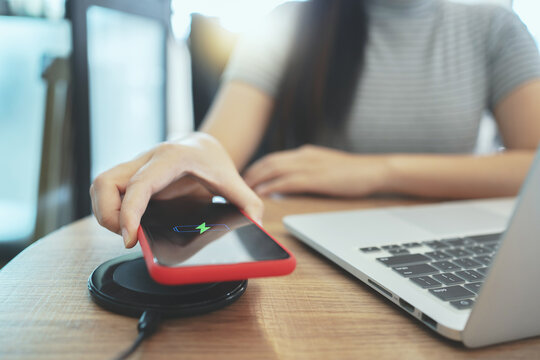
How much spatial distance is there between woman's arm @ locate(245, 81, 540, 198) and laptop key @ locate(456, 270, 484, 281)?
0.35 meters

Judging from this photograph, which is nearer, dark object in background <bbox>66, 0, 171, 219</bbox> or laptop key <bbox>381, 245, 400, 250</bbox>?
laptop key <bbox>381, 245, 400, 250</bbox>

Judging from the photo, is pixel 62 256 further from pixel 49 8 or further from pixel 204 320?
pixel 49 8

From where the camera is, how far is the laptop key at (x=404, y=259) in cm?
31

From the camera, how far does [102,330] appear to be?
0.23 meters

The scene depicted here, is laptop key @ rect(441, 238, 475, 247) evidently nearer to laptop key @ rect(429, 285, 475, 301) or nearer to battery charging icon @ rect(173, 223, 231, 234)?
laptop key @ rect(429, 285, 475, 301)

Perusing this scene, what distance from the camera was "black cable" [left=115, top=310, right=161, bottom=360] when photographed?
8.3 inches

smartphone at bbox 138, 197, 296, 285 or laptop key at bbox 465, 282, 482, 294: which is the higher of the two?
smartphone at bbox 138, 197, 296, 285

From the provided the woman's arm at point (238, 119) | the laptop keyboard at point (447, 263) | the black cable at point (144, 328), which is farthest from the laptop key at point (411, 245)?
the woman's arm at point (238, 119)

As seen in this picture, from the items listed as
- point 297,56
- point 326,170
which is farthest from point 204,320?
point 297,56

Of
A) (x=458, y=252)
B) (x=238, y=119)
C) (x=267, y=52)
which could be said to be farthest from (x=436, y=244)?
(x=267, y=52)

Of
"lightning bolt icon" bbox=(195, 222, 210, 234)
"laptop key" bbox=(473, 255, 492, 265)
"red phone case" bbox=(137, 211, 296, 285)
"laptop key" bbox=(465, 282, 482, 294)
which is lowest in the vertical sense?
"laptop key" bbox=(473, 255, 492, 265)

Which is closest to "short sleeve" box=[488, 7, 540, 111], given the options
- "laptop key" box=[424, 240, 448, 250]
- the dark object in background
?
"laptop key" box=[424, 240, 448, 250]

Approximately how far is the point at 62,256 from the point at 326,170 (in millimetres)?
415

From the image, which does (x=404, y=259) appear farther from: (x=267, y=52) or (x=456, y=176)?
(x=267, y=52)
